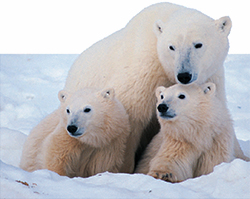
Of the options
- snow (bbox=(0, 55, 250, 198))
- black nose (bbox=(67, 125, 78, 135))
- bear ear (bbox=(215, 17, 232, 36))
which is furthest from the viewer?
bear ear (bbox=(215, 17, 232, 36))

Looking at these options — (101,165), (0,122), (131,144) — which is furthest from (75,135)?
(0,122)

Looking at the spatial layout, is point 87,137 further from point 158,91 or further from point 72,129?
point 158,91

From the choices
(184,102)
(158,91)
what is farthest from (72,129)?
(184,102)

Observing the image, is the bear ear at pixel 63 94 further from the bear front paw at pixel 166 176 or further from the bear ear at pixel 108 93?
the bear front paw at pixel 166 176

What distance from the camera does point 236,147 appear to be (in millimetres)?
4773

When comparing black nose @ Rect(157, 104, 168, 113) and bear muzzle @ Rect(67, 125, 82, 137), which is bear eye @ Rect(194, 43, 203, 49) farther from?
bear muzzle @ Rect(67, 125, 82, 137)

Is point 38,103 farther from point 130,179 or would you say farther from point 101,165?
point 130,179

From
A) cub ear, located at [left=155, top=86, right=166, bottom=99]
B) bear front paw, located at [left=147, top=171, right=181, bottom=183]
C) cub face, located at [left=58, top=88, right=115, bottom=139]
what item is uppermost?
cub ear, located at [left=155, top=86, right=166, bottom=99]

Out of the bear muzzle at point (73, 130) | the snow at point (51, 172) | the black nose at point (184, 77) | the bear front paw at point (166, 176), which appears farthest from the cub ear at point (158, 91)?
the snow at point (51, 172)

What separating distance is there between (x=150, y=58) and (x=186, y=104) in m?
0.76

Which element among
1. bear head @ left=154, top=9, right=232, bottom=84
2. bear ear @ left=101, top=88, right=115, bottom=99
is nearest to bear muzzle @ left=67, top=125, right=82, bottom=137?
bear ear @ left=101, top=88, right=115, bottom=99

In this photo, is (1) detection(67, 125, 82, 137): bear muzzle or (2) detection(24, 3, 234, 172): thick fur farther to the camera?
(2) detection(24, 3, 234, 172): thick fur

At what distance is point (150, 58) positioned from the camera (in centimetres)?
443

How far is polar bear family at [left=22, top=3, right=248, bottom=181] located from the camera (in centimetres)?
401
